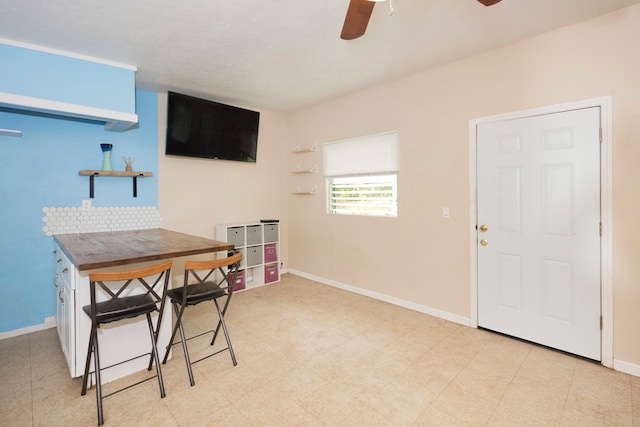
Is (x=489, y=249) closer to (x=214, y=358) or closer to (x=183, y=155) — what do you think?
(x=214, y=358)

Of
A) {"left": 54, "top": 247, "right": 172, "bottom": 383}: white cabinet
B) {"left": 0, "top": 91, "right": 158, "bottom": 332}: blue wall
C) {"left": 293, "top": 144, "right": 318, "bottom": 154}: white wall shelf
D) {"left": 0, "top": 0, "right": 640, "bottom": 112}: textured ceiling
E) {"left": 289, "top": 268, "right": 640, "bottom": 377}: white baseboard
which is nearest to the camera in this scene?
{"left": 54, "top": 247, "right": 172, "bottom": 383}: white cabinet

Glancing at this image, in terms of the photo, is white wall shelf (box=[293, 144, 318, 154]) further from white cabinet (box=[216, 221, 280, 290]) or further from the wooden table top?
the wooden table top

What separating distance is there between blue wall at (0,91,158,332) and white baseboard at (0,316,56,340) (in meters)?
0.03

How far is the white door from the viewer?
8.10ft

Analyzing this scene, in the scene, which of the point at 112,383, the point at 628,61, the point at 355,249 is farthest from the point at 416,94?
the point at 112,383

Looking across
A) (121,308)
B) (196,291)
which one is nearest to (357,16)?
(196,291)

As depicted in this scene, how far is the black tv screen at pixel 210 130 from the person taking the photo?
153 inches

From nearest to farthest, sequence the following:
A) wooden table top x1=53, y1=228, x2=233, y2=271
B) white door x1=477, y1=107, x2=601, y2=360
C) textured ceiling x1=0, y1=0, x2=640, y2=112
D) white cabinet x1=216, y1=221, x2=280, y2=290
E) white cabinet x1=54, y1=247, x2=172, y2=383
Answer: wooden table top x1=53, y1=228, x2=233, y2=271 < white cabinet x1=54, y1=247, x2=172, y2=383 < textured ceiling x1=0, y1=0, x2=640, y2=112 < white door x1=477, y1=107, x2=601, y2=360 < white cabinet x1=216, y1=221, x2=280, y2=290

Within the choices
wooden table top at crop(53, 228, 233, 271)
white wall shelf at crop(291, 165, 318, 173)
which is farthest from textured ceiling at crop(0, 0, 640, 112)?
wooden table top at crop(53, 228, 233, 271)

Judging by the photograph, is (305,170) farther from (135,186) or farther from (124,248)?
(124,248)

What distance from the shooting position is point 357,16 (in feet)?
5.76

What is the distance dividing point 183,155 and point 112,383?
2.67 meters

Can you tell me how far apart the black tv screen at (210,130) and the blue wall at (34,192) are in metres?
0.76

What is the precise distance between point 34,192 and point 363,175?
358 cm
